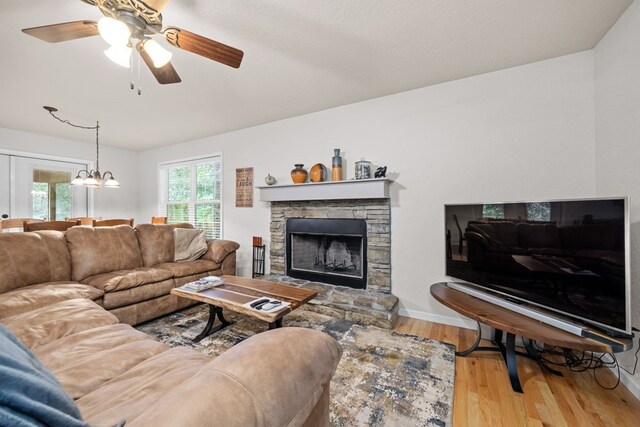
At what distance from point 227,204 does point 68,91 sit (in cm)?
225

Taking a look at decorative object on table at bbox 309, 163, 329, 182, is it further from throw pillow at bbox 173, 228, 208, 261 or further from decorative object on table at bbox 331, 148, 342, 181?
throw pillow at bbox 173, 228, 208, 261

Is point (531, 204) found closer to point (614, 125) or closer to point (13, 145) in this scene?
point (614, 125)

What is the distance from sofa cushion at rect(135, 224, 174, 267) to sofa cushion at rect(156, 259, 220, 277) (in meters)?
0.14

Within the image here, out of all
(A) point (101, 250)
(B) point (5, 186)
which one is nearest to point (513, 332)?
(A) point (101, 250)

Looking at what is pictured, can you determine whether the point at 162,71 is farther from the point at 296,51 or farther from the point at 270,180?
the point at 270,180

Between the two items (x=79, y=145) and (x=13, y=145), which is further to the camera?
(x=79, y=145)

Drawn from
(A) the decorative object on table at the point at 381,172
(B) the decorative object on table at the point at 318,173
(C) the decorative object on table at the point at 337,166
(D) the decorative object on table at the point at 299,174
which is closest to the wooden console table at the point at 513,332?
(A) the decorative object on table at the point at 381,172

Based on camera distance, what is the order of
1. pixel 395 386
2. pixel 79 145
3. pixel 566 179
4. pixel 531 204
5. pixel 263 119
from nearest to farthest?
pixel 395 386, pixel 531 204, pixel 566 179, pixel 263 119, pixel 79 145

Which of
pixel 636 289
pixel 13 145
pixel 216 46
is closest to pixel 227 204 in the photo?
pixel 216 46

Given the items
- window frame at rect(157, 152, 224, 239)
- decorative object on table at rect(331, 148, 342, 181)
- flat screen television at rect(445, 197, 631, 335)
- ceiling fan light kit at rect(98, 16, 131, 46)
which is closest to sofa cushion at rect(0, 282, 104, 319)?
ceiling fan light kit at rect(98, 16, 131, 46)

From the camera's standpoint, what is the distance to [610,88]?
195 cm

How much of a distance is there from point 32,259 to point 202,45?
249 centimetres

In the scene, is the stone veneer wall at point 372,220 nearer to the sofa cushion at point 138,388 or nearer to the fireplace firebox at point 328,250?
the fireplace firebox at point 328,250

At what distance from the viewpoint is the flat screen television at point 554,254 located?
146 cm
